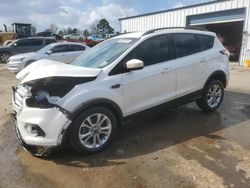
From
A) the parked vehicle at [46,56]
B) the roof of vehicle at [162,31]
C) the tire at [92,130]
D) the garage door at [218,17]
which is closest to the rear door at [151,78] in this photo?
the roof of vehicle at [162,31]

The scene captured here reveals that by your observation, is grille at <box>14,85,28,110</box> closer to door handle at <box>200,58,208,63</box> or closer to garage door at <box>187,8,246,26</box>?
door handle at <box>200,58,208,63</box>

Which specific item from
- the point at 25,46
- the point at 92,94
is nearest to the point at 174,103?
the point at 92,94

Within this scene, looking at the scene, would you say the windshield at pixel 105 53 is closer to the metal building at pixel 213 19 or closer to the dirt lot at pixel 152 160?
the dirt lot at pixel 152 160

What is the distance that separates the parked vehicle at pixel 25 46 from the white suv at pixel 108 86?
13050mm

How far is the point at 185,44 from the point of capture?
5.08m

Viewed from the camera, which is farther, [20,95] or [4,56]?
[4,56]

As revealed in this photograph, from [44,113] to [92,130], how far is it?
781 mm

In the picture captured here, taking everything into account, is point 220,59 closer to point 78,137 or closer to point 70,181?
point 78,137

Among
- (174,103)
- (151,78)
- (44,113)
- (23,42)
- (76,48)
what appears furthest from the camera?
(23,42)

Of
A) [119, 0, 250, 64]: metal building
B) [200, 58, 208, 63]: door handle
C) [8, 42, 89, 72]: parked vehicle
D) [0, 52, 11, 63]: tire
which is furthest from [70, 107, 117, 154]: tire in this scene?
[0, 52, 11, 63]: tire

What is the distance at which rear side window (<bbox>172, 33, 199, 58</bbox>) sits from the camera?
194 inches


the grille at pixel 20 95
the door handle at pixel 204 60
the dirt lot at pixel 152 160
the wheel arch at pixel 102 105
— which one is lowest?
the dirt lot at pixel 152 160

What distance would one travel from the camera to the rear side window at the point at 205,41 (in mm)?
5371

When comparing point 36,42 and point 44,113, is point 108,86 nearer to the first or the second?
point 44,113
